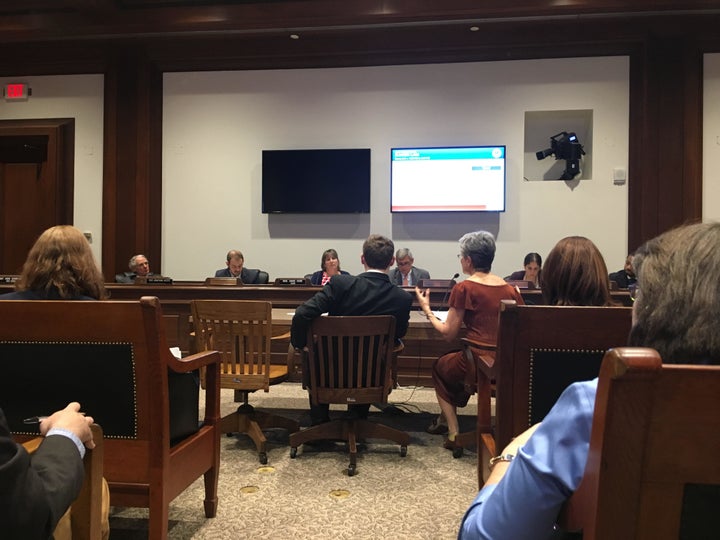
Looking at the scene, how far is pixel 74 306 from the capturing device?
1.53 m

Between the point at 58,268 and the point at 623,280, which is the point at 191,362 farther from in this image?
the point at 623,280

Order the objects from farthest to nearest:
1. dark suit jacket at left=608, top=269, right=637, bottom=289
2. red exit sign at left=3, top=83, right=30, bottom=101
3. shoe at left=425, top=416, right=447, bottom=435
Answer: red exit sign at left=3, top=83, right=30, bottom=101 < dark suit jacket at left=608, top=269, right=637, bottom=289 < shoe at left=425, top=416, right=447, bottom=435

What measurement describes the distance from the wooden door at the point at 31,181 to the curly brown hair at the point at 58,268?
5441mm

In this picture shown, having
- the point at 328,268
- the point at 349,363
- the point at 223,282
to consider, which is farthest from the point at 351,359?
the point at 328,268

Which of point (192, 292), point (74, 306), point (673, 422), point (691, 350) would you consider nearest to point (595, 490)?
point (673, 422)

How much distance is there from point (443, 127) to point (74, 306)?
17.6ft

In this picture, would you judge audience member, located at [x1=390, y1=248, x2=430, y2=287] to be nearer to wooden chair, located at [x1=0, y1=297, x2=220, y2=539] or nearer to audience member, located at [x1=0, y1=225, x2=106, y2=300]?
audience member, located at [x1=0, y1=225, x2=106, y2=300]

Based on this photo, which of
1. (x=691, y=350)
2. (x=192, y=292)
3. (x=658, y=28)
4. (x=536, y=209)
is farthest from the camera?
(x=536, y=209)

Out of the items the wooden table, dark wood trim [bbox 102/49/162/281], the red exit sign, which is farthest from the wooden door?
the wooden table

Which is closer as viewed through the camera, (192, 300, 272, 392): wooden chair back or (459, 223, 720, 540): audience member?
(459, 223, 720, 540): audience member

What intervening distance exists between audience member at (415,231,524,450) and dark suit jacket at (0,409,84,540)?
2.07 metres

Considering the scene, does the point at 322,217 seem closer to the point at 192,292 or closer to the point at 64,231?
the point at 192,292

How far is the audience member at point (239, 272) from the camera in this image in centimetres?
586

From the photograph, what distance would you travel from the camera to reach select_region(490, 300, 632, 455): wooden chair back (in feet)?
4.98
